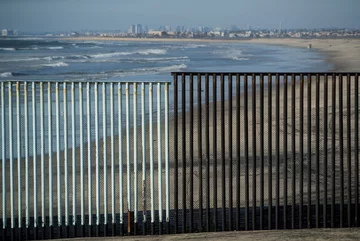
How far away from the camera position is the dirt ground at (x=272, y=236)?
22.2 ft

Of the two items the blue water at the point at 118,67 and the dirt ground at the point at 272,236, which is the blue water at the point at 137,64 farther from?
the dirt ground at the point at 272,236

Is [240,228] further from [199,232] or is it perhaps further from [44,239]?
[44,239]

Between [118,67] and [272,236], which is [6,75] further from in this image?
[272,236]

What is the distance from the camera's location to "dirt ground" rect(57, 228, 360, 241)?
6.78 meters

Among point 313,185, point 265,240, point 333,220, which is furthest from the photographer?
point 313,185

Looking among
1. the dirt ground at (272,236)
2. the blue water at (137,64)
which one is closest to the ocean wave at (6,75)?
the blue water at (137,64)

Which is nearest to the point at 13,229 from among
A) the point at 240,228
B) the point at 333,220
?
the point at 240,228

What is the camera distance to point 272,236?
686 centimetres

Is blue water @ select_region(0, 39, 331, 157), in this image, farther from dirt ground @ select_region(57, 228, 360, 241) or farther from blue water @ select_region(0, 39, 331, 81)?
dirt ground @ select_region(57, 228, 360, 241)

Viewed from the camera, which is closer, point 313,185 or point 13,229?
point 13,229

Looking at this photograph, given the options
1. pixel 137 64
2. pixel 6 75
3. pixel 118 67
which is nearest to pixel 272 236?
pixel 6 75

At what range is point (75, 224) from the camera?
22.5 feet

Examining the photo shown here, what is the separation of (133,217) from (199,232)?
0.70 m

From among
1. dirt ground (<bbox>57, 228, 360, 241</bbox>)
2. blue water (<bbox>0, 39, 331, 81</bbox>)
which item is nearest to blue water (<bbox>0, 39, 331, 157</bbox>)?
blue water (<bbox>0, 39, 331, 81</bbox>)
